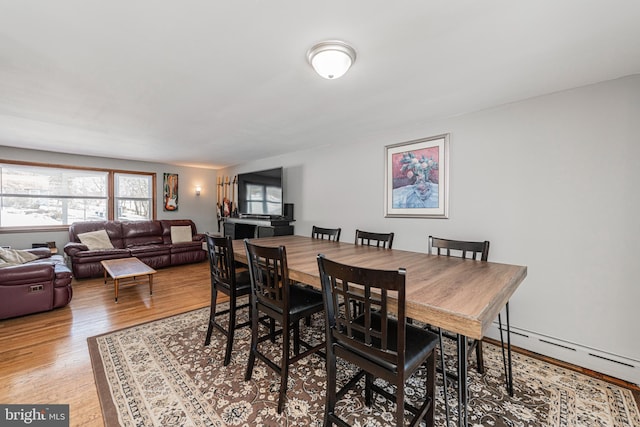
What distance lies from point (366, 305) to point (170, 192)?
6.57 m

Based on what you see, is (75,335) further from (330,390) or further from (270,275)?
(330,390)

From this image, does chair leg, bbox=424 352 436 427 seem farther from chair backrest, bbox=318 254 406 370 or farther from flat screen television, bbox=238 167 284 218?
flat screen television, bbox=238 167 284 218

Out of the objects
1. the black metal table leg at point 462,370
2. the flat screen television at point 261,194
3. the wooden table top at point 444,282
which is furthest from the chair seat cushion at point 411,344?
the flat screen television at point 261,194

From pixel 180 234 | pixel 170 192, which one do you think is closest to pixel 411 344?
pixel 180 234

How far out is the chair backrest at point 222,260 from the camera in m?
2.13

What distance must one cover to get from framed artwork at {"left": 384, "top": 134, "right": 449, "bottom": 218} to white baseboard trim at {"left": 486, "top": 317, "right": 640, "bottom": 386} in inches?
52.0

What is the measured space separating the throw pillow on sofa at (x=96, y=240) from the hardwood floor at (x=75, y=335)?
0.70 meters

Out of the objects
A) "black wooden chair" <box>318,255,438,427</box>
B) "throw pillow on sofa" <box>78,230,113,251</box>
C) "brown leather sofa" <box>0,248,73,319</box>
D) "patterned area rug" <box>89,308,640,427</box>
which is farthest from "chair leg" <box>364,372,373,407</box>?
"throw pillow on sofa" <box>78,230,113,251</box>

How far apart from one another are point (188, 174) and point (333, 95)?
5.52 meters

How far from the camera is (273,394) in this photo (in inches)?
70.7

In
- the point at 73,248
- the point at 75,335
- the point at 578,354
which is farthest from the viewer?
the point at 73,248

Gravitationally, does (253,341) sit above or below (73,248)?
below

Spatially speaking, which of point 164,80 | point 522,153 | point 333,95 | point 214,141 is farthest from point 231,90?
point 522,153

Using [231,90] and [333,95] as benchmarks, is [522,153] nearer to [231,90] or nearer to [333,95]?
[333,95]
